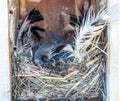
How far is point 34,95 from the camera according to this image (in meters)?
1.19

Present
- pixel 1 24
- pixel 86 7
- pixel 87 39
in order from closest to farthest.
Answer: pixel 1 24
pixel 87 39
pixel 86 7

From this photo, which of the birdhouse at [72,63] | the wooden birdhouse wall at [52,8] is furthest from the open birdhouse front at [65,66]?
the wooden birdhouse wall at [52,8]

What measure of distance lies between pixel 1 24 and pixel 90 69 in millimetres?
409

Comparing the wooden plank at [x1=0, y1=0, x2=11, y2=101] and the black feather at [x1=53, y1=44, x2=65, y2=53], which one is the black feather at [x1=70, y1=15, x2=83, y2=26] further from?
the wooden plank at [x1=0, y1=0, x2=11, y2=101]

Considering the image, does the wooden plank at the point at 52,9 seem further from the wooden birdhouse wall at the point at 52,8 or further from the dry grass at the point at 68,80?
the dry grass at the point at 68,80

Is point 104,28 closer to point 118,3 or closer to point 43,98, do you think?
point 118,3

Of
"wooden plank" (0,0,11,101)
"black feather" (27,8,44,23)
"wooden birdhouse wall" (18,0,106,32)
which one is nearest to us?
"wooden plank" (0,0,11,101)

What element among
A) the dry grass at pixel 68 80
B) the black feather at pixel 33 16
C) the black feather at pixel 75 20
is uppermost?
the black feather at pixel 33 16

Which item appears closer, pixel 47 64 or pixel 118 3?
pixel 118 3

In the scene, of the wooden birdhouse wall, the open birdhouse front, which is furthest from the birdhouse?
the wooden birdhouse wall

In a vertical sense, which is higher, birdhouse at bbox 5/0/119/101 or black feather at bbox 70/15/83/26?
black feather at bbox 70/15/83/26

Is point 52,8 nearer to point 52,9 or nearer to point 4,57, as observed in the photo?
point 52,9

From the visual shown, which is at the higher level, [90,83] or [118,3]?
[118,3]

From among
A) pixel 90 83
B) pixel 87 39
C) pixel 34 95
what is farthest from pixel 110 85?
pixel 34 95
